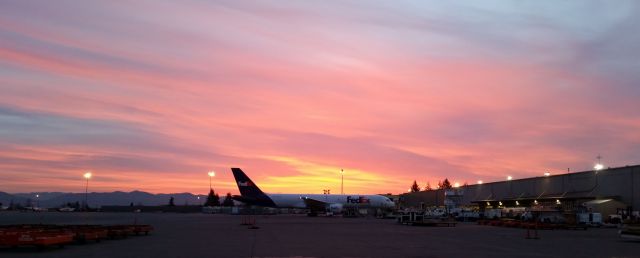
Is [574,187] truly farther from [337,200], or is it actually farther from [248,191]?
[248,191]

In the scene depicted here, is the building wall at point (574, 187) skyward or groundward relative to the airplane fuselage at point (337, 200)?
skyward

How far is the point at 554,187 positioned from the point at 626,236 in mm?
44863

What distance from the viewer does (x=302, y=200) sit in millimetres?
95438

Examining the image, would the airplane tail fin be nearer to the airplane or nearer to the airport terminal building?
the airplane

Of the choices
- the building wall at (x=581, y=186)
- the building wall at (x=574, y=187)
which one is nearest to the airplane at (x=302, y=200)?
the building wall at (x=574, y=187)

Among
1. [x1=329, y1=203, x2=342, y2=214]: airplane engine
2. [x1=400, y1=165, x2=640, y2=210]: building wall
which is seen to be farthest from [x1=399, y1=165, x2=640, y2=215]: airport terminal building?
[x1=329, y1=203, x2=342, y2=214]: airplane engine

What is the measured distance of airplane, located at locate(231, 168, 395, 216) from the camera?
295 feet

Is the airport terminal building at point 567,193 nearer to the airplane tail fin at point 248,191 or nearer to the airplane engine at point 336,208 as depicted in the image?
the airplane engine at point 336,208

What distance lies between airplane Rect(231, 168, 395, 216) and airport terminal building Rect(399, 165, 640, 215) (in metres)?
12.7

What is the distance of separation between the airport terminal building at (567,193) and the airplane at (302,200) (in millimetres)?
12700

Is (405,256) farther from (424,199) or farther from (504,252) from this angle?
(424,199)

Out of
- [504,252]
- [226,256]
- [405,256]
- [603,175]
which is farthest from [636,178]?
[226,256]

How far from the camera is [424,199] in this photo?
122438 millimetres

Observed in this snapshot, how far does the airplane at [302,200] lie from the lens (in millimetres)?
89812
